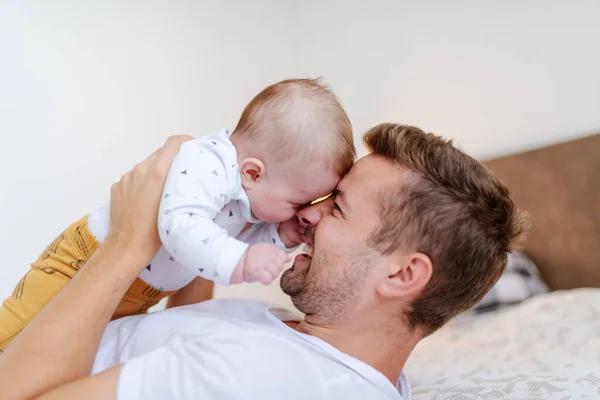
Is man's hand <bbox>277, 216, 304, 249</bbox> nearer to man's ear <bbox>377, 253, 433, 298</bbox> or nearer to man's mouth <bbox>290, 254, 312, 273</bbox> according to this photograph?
man's mouth <bbox>290, 254, 312, 273</bbox>

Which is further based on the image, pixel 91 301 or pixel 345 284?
pixel 345 284

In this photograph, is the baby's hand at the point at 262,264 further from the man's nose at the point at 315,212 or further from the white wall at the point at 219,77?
the white wall at the point at 219,77

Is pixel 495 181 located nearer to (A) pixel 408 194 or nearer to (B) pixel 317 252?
(A) pixel 408 194

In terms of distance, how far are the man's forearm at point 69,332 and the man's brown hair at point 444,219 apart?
1.63 ft

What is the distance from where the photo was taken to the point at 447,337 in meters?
2.10

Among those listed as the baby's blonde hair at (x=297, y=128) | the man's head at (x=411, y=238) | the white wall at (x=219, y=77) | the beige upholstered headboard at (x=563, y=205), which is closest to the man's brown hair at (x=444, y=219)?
the man's head at (x=411, y=238)

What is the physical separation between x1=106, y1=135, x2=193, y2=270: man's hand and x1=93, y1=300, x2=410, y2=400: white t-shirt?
0.52ft

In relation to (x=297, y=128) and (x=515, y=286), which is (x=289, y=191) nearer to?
(x=297, y=128)

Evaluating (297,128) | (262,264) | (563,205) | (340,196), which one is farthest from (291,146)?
(563,205)

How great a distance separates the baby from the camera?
1021 mm

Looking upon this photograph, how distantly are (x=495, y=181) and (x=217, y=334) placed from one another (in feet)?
1.99

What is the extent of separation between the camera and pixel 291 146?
116 cm

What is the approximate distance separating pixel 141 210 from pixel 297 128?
34 cm

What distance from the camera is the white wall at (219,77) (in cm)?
220
